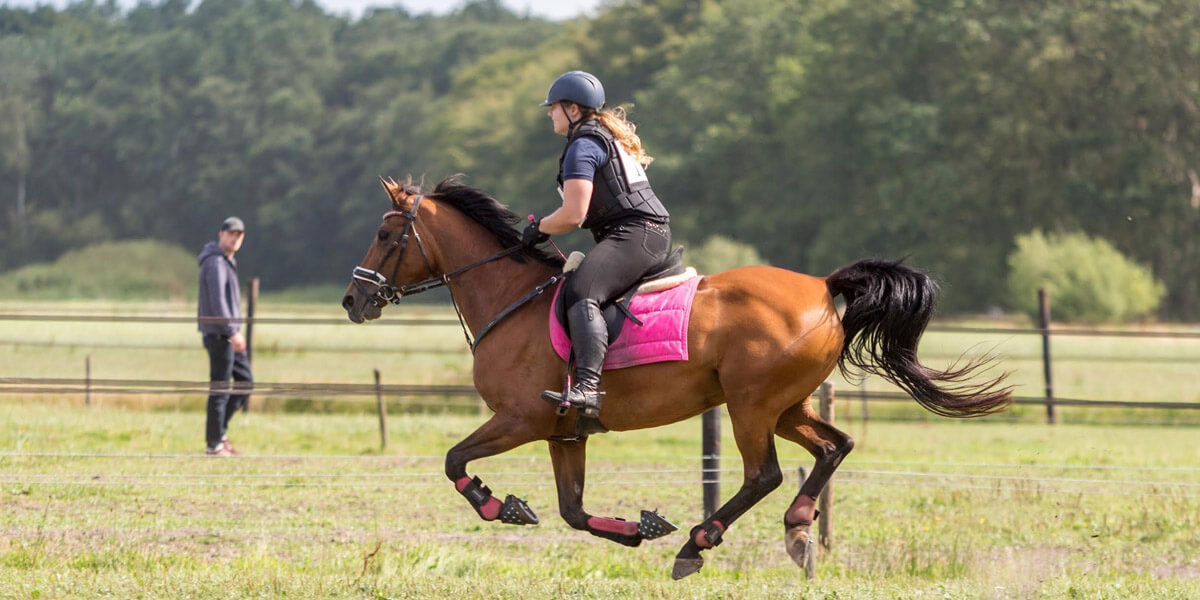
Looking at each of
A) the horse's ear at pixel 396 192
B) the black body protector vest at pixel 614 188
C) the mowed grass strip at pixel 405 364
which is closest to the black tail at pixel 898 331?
the black body protector vest at pixel 614 188

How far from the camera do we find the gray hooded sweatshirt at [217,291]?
12.4 metres

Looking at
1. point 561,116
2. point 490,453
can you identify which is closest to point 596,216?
point 561,116

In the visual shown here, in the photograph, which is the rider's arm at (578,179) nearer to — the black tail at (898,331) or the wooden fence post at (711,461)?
the black tail at (898,331)

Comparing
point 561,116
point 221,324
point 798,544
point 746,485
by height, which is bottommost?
point 798,544

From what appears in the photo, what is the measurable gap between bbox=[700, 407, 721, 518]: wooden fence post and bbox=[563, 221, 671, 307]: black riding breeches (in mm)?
2318

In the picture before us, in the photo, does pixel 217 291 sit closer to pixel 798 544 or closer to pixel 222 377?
pixel 222 377

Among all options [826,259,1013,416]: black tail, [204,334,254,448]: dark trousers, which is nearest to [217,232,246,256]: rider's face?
[204,334,254,448]: dark trousers

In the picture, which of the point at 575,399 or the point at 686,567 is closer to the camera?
the point at 575,399

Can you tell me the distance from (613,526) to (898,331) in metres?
1.94

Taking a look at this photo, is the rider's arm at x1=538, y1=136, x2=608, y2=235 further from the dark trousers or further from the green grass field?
the dark trousers

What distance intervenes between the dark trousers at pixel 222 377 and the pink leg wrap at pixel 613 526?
5846 millimetres

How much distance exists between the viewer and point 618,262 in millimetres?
6879

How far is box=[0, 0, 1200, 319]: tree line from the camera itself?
48531mm

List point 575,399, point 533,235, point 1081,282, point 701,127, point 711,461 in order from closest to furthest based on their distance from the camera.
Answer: point 575,399
point 533,235
point 711,461
point 1081,282
point 701,127
